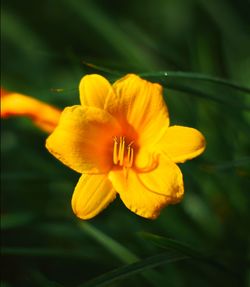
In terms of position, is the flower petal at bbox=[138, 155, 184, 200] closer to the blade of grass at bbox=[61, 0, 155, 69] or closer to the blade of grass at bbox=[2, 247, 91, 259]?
the blade of grass at bbox=[2, 247, 91, 259]

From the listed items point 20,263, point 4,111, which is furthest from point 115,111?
point 20,263

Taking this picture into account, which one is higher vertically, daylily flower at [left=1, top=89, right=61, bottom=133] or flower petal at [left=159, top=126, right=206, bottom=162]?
flower petal at [left=159, top=126, right=206, bottom=162]

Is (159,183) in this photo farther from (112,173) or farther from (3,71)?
(3,71)

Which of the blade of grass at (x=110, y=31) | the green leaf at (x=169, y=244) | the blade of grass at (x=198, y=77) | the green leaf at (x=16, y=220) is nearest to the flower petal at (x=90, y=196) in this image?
the green leaf at (x=169, y=244)

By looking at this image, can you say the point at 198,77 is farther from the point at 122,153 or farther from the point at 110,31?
the point at 110,31

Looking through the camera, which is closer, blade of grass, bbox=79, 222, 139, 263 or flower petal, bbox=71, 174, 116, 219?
flower petal, bbox=71, 174, 116, 219

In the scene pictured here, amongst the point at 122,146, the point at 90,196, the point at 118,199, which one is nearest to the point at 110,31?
the point at 118,199

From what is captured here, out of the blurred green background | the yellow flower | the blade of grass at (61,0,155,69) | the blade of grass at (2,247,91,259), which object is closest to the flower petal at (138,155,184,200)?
the yellow flower
